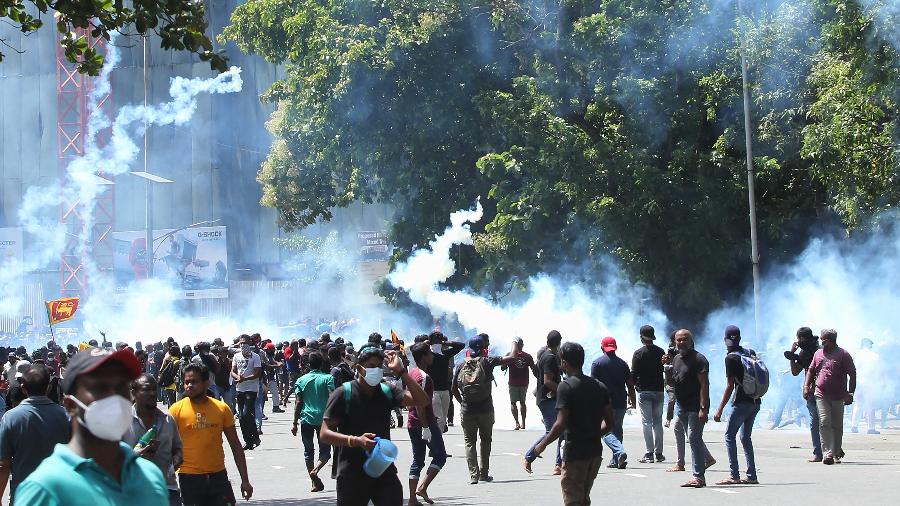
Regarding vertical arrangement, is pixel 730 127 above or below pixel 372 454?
above

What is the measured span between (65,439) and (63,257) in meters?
53.7

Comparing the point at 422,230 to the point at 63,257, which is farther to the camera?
the point at 63,257

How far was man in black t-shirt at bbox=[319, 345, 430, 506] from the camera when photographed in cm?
786

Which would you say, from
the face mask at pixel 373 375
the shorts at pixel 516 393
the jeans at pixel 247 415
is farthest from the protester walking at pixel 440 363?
the face mask at pixel 373 375

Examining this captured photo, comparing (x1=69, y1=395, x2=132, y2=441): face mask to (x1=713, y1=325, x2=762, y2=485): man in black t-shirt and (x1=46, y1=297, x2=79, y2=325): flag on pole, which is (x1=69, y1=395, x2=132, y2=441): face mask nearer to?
(x1=713, y1=325, x2=762, y2=485): man in black t-shirt

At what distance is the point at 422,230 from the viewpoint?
3766 cm

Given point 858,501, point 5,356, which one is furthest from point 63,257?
point 858,501

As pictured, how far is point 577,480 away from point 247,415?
33.7 ft

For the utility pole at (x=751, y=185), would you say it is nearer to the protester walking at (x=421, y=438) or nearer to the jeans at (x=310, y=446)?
the jeans at (x=310, y=446)

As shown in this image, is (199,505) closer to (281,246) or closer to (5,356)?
(5,356)

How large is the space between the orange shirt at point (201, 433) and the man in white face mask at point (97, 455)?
181 inches

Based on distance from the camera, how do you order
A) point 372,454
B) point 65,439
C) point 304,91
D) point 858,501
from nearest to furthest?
1. point 372,454
2. point 65,439
3. point 858,501
4. point 304,91

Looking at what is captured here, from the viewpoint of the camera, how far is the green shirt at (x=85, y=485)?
3.64 metres

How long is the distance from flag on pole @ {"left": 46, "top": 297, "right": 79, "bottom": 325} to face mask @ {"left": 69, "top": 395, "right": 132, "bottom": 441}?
111 feet
